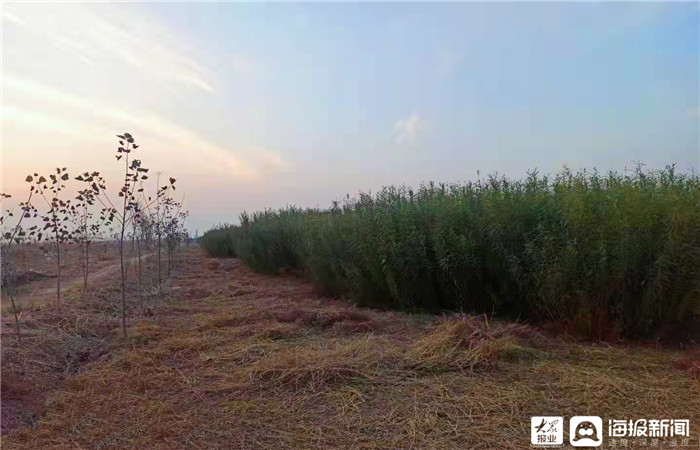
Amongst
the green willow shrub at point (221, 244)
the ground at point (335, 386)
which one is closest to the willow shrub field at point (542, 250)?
the ground at point (335, 386)

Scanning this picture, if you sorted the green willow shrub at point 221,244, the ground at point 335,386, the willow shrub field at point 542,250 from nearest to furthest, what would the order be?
the ground at point 335,386, the willow shrub field at point 542,250, the green willow shrub at point 221,244

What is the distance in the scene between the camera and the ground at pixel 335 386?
3352 mm

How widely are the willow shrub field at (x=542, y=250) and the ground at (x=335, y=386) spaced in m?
0.54

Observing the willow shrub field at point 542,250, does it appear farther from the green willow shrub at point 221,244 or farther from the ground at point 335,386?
the green willow shrub at point 221,244

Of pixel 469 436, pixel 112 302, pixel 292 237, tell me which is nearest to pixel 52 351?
pixel 112 302

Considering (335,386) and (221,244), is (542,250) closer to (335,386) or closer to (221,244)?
(335,386)

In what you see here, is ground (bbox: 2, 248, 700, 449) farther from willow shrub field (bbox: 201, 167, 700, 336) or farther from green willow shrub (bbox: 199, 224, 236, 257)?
green willow shrub (bbox: 199, 224, 236, 257)

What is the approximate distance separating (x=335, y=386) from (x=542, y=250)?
288 cm

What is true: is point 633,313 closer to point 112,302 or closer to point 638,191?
point 638,191

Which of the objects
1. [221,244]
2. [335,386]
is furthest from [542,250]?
[221,244]

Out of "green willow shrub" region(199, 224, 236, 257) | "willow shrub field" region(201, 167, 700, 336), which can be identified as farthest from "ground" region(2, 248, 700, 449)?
"green willow shrub" region(199, 224, 236, 257)

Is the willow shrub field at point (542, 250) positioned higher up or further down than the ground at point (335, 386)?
higher up

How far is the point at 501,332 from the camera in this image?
16.5 ft

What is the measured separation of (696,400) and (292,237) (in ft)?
34.6
